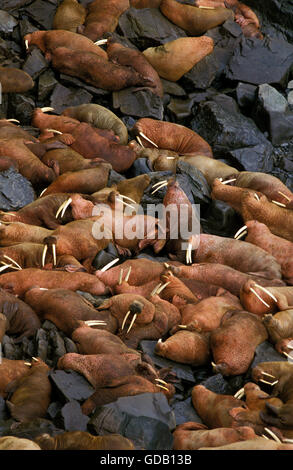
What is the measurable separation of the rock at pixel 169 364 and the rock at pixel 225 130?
4255 millimetres

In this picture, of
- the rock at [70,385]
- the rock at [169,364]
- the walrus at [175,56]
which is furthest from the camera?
the walrus at [175,56]

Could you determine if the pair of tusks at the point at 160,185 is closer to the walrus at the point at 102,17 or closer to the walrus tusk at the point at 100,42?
the walrus tusk at the point at 100,42

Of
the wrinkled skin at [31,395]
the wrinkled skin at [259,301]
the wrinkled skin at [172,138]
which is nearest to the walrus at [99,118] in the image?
the wrinkled skin at [172,138]

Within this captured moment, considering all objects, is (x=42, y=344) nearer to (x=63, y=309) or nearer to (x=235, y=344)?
(x=63, y=309)

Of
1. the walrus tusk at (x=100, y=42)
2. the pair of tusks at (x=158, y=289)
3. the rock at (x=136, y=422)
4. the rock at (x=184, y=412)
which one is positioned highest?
the rock at (x=136, y=422)

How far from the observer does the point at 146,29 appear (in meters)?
10.5

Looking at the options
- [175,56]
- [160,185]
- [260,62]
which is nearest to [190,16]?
[175,56]

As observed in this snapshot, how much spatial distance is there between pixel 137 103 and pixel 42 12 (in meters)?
2.10

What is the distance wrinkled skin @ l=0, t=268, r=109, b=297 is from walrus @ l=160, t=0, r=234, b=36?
18.5 feet

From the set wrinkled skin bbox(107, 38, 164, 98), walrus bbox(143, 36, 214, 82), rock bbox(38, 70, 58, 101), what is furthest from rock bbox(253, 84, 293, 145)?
rock bbox(38, 70, 58, 101)

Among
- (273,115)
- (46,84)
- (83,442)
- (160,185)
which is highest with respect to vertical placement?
(83,442)

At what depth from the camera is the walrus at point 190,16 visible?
10.7 m

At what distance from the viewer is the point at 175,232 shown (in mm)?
7203

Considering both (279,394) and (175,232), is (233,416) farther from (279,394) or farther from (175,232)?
(175,232)
